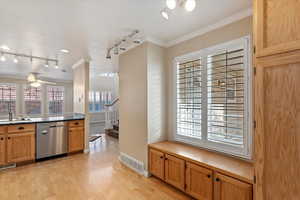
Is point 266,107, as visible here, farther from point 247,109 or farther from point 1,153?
point 1,153

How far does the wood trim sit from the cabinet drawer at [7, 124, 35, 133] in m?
2.82

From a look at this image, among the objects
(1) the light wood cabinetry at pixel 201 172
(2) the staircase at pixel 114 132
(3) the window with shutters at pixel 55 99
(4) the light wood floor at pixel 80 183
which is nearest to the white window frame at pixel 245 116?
(1) the light wood cabinetry at pixel 201 172

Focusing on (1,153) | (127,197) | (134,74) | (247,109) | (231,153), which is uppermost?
(134,74)

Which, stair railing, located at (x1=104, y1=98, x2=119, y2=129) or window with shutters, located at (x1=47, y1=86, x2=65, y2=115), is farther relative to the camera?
window with shutters, located at (x1=47, y1=86, x2=65, y2=115)

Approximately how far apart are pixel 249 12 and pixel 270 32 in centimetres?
96

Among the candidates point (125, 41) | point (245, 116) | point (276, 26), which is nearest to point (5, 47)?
point (125, 41)

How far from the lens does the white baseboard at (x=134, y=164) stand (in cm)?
302

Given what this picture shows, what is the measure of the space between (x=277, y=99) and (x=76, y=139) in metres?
4.34

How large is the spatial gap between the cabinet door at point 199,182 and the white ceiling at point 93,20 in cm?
211

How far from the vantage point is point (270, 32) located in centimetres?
131

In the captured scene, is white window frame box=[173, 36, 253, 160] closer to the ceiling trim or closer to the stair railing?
the ceiling trim

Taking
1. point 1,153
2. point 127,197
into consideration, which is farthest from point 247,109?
point 1,153

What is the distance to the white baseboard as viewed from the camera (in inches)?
119

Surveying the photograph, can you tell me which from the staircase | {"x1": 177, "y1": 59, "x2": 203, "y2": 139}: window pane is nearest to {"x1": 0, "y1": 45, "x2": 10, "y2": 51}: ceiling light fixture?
{"x1": 177, "y1": 59, "x2": 203, "y2": 139}: window pane
